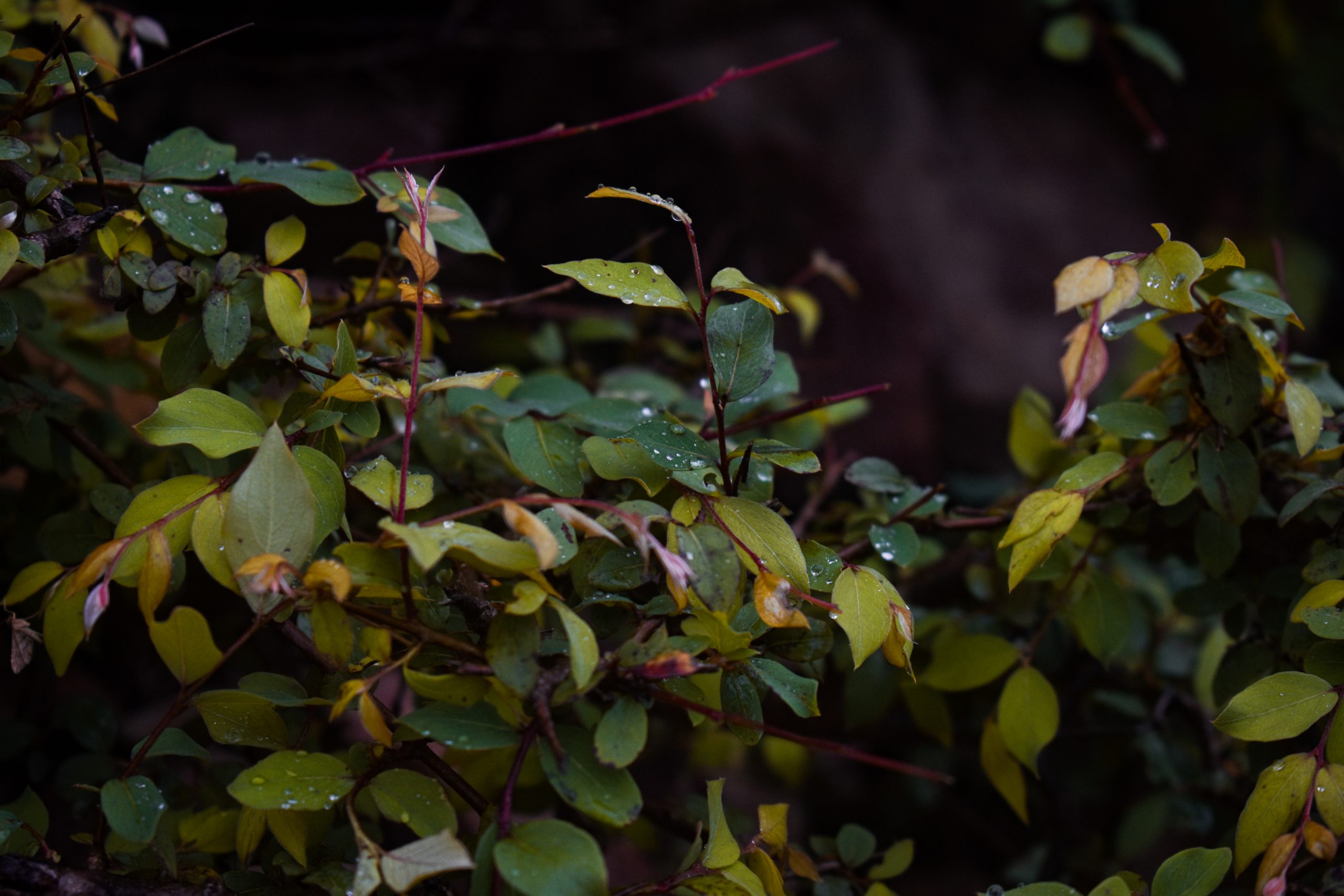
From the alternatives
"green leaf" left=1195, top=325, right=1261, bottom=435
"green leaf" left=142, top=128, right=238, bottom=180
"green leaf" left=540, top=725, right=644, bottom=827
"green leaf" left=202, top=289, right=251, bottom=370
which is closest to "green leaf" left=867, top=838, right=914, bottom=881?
"green leaf" left=540, top=725, right=644, bottom=827

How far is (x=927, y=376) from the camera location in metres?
2.05

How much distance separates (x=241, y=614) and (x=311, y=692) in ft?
1.87

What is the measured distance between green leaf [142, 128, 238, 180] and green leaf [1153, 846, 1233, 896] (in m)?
0.91

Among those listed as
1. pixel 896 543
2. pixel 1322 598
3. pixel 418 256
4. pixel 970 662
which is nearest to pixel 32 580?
pixel 418 256

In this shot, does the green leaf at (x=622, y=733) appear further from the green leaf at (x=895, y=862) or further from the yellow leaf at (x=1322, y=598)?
the yellow leaf at (x=1322, y=598)

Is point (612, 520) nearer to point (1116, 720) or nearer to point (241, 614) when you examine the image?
point (241, 614)

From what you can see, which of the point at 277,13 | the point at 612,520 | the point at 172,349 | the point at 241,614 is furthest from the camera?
A: the point at 277,13

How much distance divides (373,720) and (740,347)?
36cm

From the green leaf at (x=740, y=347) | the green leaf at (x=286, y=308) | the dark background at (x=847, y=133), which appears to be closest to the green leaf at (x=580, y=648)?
the green leaf at (x=740, y=347)

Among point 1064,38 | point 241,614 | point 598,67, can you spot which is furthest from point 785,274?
point 241,614

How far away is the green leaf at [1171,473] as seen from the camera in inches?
28.7

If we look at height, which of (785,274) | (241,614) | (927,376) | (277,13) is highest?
(277,13)

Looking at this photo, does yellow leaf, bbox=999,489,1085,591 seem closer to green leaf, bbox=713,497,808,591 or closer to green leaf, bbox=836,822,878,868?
green leaf, bbox=713,497,808,591

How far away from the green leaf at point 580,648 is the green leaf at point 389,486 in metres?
0.13
